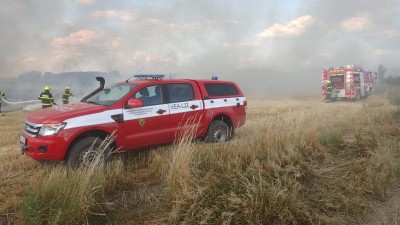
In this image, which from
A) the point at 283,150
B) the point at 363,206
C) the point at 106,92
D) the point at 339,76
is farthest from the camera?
the point at 339,76

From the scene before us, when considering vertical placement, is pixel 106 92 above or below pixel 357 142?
above

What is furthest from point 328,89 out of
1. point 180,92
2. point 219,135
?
point 180,92

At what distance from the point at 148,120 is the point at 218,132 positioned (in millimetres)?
2048

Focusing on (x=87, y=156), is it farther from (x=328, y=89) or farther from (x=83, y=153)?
(x=328, y=89)

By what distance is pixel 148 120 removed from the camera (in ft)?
23.3

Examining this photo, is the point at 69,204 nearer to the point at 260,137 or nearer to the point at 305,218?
the point at 305,218

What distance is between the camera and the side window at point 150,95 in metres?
7.20

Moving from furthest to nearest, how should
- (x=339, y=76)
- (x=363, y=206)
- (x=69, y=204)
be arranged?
(x=339, y=76)
(x=363, y=206)
(x=69, y=204)

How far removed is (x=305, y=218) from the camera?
406 cm

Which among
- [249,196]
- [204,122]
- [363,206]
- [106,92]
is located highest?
[106,92]

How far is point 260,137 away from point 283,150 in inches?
29.1

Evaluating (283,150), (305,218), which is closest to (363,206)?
(305,218)

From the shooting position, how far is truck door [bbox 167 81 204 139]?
24.8 ft

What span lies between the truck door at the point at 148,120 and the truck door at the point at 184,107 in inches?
7.3
